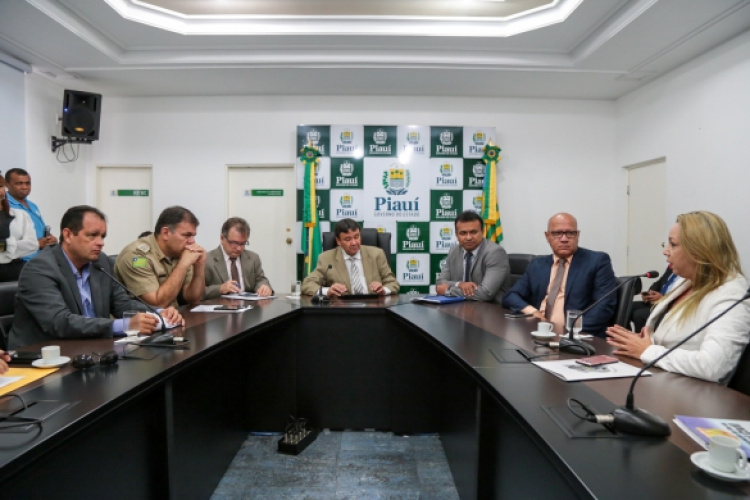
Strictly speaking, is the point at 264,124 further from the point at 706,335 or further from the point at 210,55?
the point at 706,335

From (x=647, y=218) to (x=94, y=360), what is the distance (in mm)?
4865

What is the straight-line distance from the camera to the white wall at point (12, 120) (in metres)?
3.86

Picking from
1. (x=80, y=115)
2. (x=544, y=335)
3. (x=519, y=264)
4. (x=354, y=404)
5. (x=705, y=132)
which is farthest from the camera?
(x=80, y=115)

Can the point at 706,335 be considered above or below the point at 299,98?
below

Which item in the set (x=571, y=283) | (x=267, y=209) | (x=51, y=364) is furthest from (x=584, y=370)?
(x=267, y=209)

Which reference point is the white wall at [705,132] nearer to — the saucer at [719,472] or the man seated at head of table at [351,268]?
the man seated at head of table at [351,268]

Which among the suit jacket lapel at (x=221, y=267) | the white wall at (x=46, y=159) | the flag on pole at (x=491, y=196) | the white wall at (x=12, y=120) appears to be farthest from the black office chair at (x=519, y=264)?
the white wall at (x=12, y=120)

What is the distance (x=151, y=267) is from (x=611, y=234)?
468 cm

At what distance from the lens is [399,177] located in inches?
188

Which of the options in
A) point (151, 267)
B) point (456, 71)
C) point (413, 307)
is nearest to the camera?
point (151, 267)

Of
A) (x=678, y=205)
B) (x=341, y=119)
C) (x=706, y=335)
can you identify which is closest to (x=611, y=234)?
(x=678, y=205)

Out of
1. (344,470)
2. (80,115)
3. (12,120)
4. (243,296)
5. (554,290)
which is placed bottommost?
(344,470)

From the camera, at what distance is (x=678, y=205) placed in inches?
159

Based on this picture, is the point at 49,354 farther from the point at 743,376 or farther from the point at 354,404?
the point at 743,376
